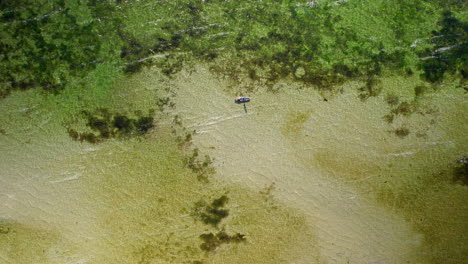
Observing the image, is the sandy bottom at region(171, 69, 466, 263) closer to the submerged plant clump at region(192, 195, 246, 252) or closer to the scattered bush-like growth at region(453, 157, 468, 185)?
the submerged plant clump at region(192, 195, 246, 252)

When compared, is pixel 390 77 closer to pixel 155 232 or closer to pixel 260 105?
pixel 260 105

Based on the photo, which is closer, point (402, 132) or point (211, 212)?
point (211, 212)

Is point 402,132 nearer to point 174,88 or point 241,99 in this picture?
point 241,99

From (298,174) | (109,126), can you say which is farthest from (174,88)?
(298,174)

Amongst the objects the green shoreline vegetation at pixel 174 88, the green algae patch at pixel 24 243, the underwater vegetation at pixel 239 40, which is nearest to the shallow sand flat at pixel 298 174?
the green shoreline vegetation at pixel 174 88

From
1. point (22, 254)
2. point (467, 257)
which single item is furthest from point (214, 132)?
point (467, 257)

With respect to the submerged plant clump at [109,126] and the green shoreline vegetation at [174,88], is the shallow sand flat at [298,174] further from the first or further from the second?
the submerged plant clump at [109,126]
